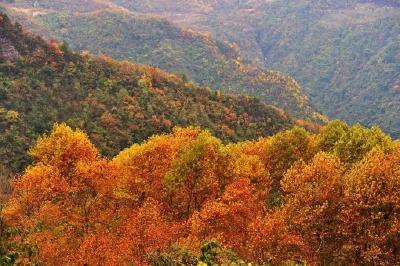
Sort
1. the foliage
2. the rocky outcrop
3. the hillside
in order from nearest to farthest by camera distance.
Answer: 1. the foliage
2. the hillside
3. the rocky outcrop

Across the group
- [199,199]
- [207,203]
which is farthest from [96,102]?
[207,203]

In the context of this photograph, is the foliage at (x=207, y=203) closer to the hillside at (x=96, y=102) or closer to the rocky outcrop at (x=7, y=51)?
the hillside at (x=96, y=102)

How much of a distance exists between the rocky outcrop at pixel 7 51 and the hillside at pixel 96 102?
316mm

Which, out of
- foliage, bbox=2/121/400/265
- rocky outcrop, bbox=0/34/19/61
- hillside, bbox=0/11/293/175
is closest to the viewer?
foliage, bbox=2/121/400/265

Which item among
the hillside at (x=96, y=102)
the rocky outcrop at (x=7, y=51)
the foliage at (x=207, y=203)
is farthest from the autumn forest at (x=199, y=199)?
the rocky outcrop at (x=7, y=51)

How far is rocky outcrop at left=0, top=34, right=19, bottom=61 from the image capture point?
14375 cm

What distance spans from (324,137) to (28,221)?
47923 mm

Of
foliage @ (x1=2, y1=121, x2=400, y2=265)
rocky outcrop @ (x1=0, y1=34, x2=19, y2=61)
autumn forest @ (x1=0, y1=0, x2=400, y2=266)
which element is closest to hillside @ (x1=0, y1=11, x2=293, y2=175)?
rocky outcrop @ (x1=0, y1=34, x2=19, y2=61)

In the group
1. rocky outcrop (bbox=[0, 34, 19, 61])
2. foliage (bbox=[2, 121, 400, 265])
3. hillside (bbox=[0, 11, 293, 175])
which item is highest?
foliage (bbox=[2, 121, 400, 265])

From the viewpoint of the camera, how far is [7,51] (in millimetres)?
145375

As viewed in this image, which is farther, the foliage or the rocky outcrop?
the rocky outcrop

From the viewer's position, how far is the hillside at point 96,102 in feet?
415

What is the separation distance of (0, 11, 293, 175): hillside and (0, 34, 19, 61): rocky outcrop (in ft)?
1.04

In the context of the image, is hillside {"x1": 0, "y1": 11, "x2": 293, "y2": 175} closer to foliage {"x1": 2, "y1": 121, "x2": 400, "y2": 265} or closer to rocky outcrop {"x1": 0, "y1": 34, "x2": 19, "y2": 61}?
rocky outcrop {"x1": 0, "y1": 34, "x2": 19, "y2": 61}
